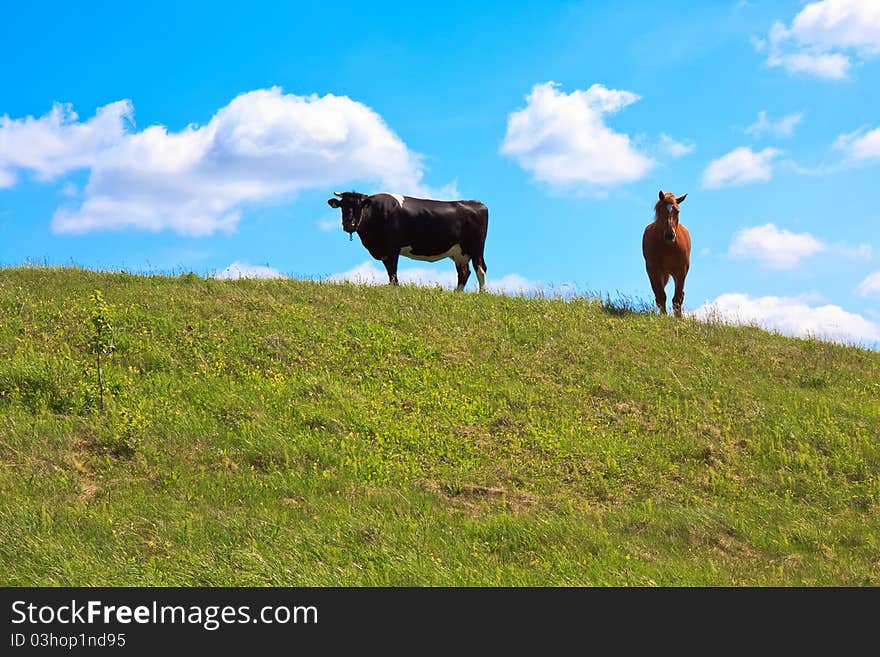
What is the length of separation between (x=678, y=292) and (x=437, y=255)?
776 centimetres

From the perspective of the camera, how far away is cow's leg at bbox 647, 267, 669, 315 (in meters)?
23.8

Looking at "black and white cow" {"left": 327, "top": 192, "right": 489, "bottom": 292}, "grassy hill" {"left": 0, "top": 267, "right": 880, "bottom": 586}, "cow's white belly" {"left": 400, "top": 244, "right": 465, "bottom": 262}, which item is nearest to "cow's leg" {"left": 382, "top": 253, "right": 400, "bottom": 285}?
"black and white cow" {"left": 327, "top": 192, "right": 489, "bottom": 292}

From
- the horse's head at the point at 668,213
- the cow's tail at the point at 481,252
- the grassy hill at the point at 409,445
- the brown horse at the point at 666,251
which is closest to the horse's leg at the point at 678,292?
the brown horse at the point at 666,251

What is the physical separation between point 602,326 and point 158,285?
35.9 ft

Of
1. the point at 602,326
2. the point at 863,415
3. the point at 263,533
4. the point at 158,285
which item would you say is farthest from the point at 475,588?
the point at 158,285

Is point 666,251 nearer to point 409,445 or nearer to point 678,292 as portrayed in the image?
point 678,292

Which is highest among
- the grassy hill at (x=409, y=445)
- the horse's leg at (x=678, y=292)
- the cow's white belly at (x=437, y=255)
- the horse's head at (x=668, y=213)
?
the cow's white belly at (x=437, y=255)

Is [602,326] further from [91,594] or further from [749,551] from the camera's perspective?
[91,594]

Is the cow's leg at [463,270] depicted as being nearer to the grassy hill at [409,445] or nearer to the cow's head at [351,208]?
the cow's head at [351,208]

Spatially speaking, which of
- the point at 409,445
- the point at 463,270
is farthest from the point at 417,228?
the point at 409,445

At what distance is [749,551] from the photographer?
1126cm

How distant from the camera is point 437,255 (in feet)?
90.1

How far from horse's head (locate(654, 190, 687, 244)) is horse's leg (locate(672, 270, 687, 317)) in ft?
3.82

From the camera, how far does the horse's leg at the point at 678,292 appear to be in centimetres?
2370
